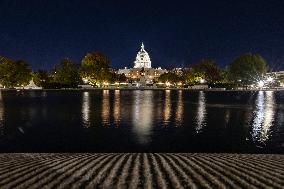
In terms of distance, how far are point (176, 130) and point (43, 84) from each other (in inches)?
6377

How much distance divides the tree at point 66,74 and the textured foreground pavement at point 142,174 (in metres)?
174

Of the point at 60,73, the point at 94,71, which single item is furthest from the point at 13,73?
the point at 94,71

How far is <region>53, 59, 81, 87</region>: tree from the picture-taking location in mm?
187625

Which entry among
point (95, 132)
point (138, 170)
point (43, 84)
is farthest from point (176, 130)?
point (43, 84)

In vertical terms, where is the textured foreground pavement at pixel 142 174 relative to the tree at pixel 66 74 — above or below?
below

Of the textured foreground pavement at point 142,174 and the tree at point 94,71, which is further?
the tree at point 94,71

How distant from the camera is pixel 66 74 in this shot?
7372 inches

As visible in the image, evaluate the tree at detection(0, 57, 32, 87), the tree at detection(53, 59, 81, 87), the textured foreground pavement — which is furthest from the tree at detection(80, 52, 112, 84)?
the textured foreground pavement

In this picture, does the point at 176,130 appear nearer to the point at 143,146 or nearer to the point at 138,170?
the point at 143,146

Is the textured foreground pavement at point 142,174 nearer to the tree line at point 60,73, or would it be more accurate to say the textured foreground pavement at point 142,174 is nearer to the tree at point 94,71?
the tree line at point 60,73

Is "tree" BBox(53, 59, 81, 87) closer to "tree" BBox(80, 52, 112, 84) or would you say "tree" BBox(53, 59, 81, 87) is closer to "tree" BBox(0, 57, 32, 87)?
"tree" BBox(80, 52, 112, 84)

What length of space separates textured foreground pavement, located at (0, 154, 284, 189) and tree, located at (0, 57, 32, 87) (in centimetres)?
18335

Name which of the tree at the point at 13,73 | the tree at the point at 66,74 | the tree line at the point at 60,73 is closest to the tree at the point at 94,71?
the tree line at the point at 60,73

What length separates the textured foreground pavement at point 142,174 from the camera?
37.1 ft
